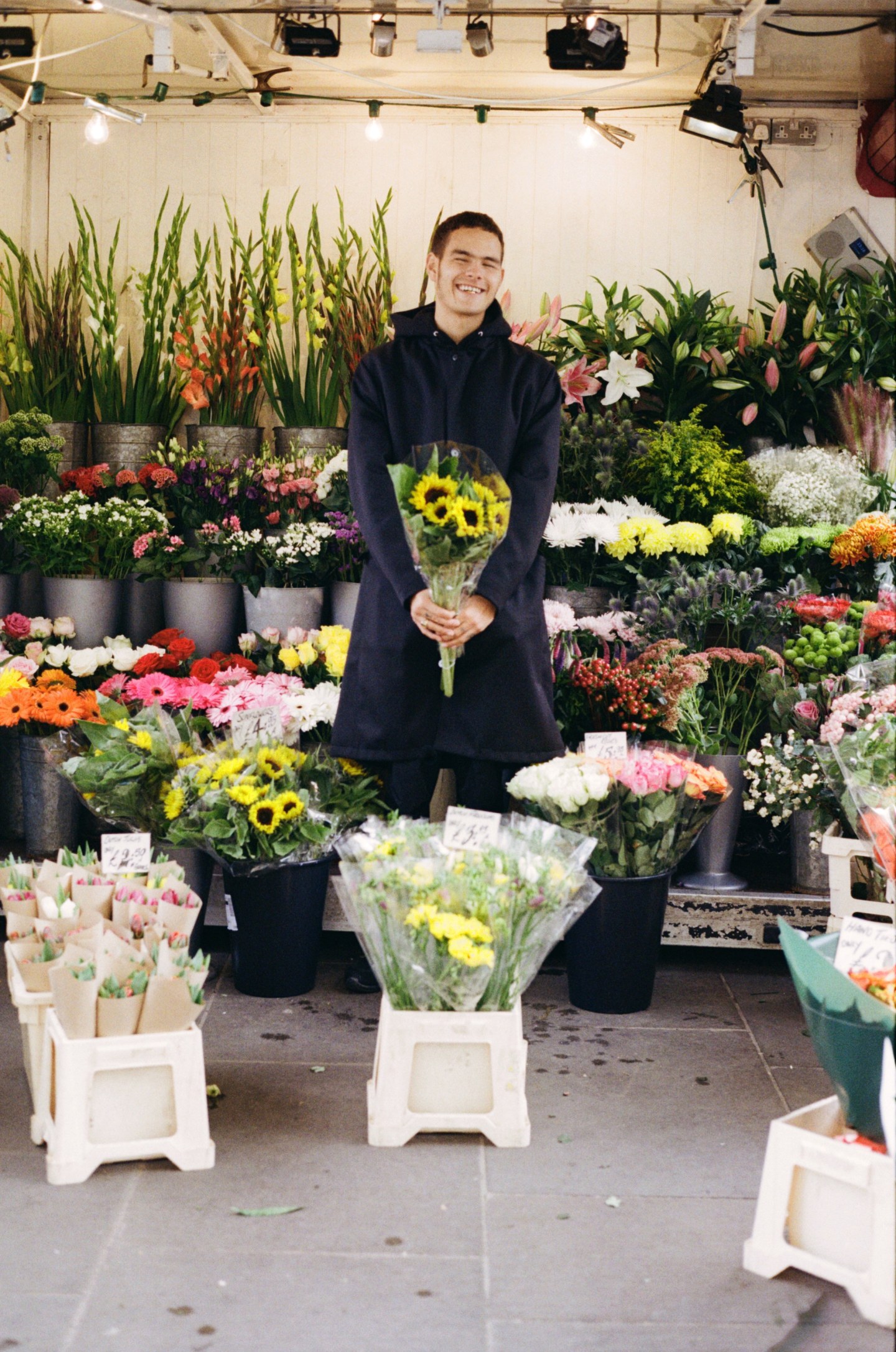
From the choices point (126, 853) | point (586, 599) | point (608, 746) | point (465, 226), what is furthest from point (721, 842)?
point (465, 226)

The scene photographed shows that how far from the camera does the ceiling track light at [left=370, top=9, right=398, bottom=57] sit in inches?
153

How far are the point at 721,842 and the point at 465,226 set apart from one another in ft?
5.33

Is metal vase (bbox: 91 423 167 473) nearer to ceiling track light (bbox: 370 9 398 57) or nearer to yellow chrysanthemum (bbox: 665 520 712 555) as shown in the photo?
ceiling track light (bbox: 370 9 398 57)

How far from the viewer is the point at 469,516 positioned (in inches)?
102

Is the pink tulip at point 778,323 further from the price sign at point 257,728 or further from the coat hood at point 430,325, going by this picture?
the price sign at point 257,728

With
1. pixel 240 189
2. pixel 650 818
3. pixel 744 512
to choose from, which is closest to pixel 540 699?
pixel 650 818

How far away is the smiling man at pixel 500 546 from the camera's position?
9.46ft

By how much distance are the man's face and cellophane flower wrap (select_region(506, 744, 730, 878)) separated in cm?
102

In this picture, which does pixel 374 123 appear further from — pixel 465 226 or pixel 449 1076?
pixel 449 1076

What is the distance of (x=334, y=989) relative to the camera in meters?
3.12

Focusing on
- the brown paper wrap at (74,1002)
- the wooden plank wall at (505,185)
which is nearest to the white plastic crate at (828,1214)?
the brown paper wrap at (74,1002)

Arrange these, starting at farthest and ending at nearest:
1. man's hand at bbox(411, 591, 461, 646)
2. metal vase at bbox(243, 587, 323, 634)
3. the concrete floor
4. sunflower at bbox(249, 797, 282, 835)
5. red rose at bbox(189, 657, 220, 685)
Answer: metal vase at bbox(243, 587, 323, 634)
red rose at bbox(189, 657, 220, 685)
sunflower at bbox(249, 797, 282, 835)
man's hand at bbox(411, 591, 461, 646)
the concrete floor

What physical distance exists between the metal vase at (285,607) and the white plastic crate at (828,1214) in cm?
223

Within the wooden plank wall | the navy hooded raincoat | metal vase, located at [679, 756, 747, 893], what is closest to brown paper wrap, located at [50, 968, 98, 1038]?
the navy hooded raincoat
